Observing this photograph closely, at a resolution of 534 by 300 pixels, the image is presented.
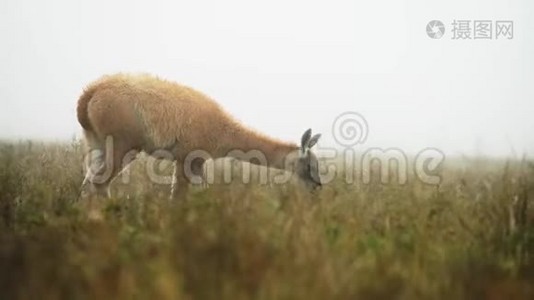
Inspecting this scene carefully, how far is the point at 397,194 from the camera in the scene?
3.93 meters

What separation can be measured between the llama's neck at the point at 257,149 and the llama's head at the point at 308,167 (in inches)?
5.7

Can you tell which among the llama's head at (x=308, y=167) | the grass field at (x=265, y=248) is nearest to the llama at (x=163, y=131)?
the llama's head at (x=308, y=167)

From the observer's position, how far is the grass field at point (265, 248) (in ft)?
6.32

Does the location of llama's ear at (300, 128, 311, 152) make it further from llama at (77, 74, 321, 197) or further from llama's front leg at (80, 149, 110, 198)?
llama's front leg at (80, 149, 110, 198)

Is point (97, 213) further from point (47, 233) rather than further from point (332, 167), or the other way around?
point (332, 167)

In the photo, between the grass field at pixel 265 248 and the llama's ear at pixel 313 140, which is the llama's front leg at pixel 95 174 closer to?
the grass field at pixel 265 248

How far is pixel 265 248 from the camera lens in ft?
7.11

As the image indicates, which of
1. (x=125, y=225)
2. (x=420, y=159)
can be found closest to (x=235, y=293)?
(x=125, y=225)

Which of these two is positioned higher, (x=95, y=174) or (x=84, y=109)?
(x=84, y=109)

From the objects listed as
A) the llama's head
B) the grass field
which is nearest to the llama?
the llama's head

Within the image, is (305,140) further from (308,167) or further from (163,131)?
(163,131)

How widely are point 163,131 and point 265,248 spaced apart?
288cm

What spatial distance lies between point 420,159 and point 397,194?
2508mm

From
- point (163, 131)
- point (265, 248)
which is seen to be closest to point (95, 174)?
point (163, 131)
